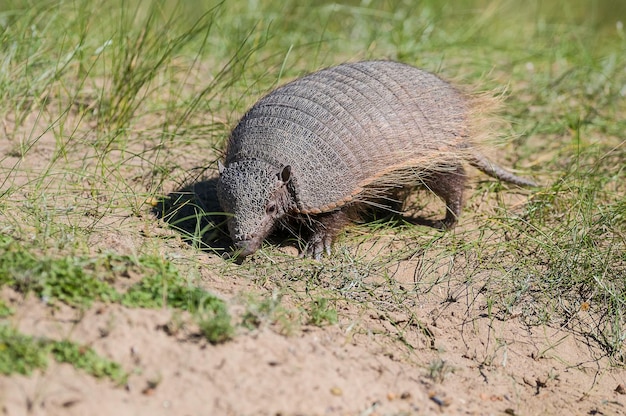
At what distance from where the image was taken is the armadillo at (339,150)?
203 inches

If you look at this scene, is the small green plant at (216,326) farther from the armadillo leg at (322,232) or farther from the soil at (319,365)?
the armadillo leg at (322,232)

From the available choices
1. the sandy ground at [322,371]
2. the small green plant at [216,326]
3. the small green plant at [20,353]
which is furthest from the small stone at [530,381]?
the small green plant at [20,353]

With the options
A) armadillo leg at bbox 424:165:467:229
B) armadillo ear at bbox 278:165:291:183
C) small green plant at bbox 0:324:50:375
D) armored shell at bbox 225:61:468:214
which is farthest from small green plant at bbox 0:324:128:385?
armadillo leg at bbox 424:165:467:229

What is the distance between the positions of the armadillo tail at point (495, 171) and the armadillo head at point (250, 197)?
75.9 inches

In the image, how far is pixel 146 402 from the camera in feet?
11.3

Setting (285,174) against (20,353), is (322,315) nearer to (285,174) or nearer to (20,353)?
(285,174)

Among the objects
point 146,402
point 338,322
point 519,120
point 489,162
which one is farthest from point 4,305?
point 519,120

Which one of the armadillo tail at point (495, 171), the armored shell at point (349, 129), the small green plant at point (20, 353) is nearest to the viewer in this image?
the small green plant at point (20, 353)

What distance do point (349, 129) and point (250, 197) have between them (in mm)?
968

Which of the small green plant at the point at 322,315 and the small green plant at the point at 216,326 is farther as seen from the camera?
the small green plant at the point at 322,315

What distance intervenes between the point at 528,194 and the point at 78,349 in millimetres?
4323

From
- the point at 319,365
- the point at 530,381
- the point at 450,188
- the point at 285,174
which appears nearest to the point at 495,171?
the point at 450,188

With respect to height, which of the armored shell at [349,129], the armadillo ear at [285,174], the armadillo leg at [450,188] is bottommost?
the armadillo leg at [450,188]

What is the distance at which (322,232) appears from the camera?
18.1ft
